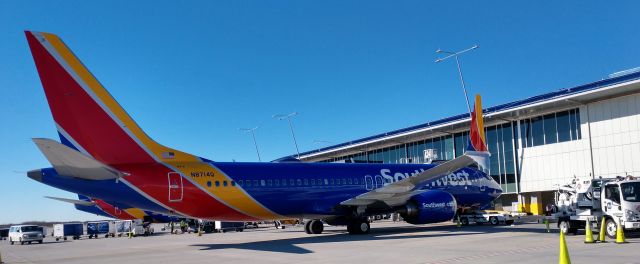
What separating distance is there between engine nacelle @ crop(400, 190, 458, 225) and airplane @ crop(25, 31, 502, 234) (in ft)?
0.14

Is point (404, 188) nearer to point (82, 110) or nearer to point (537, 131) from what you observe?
point (82, 110)

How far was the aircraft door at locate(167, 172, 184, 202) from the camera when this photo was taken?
64.6ft

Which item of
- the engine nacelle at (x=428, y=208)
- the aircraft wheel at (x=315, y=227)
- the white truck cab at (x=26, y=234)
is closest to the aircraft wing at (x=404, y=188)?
the engine nacelle at (x=428, y=208)

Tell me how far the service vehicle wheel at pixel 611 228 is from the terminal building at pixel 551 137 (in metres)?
13.1

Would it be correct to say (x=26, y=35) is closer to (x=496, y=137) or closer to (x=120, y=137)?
(x=120, y=137)

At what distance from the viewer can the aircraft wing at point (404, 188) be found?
21.3 meters

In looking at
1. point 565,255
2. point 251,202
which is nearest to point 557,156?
point 251,202

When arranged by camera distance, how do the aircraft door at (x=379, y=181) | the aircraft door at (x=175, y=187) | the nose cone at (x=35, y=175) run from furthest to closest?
the aircraft door at (x=379, y=181) < the aircraft door at (x=175, y=187) < the nose cone at (x=35, y=175)

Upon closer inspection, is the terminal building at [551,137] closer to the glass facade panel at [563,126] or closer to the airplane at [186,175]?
the glass facade panel at [563,126]

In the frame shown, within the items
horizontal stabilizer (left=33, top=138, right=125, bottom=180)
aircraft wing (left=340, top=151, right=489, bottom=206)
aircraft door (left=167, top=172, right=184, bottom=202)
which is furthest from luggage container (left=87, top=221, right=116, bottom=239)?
aircraft wing (left=340, top=151, right=489, bottom=206)

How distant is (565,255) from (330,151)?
57.7m

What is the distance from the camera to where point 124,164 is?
19.2m

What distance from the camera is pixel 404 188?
23.0 metres

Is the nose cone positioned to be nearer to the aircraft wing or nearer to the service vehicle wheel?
the aircraft wing
